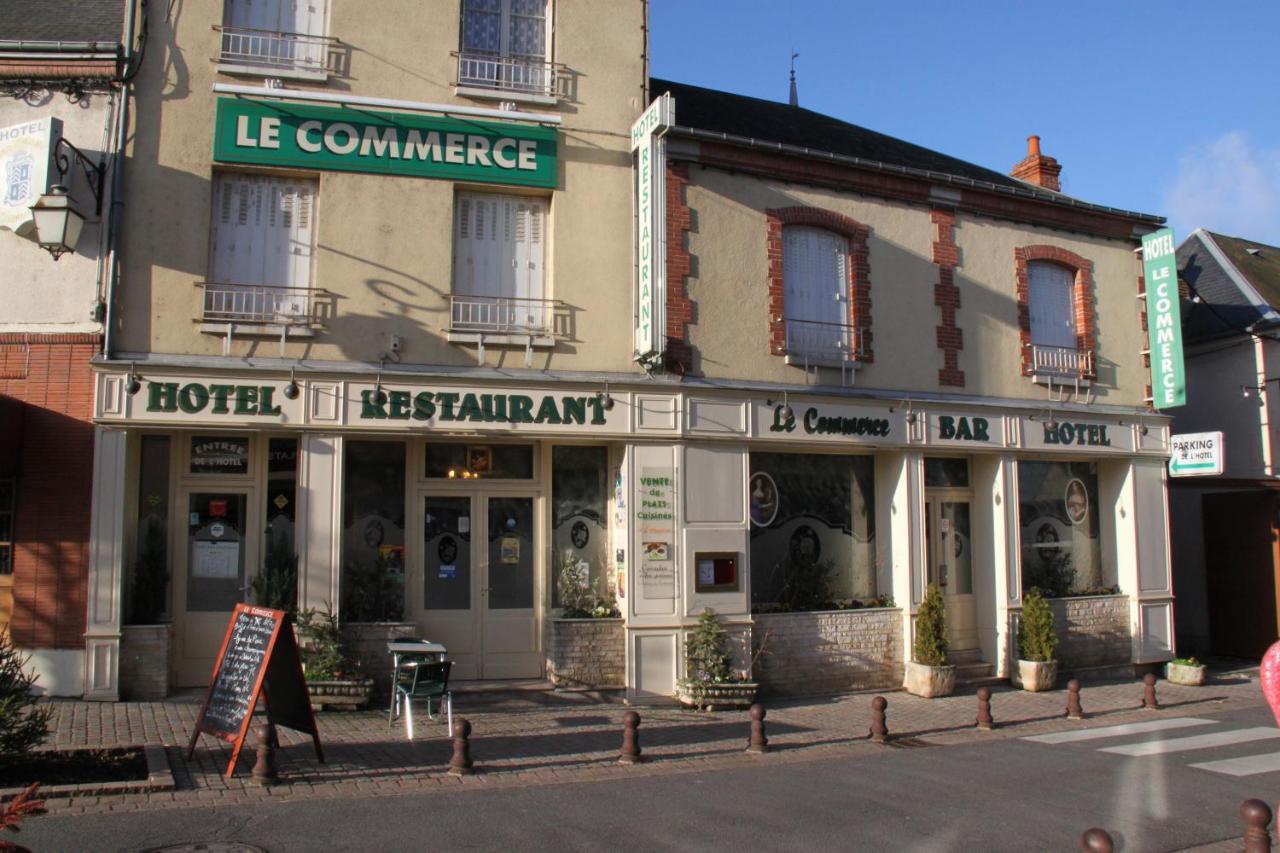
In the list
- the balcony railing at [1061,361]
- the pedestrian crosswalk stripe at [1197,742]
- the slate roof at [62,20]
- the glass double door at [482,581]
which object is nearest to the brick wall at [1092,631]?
the balcony railing at [1061,361]

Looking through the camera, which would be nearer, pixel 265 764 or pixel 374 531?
pixel 265 764

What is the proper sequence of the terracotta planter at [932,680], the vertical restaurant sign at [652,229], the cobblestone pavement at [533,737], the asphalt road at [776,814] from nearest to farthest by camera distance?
the asphalt road at [776,814]
the cobblestone pavement at [533,737]
the vertical restaurant sign at [652,229]
the terracotta planter at [932,680]

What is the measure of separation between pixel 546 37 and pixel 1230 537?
41.1 ft

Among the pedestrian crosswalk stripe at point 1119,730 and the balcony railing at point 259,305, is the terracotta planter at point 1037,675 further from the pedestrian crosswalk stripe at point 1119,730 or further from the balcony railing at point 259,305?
the balcony railing at point 259,305

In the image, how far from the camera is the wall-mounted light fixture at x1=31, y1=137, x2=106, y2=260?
9945 millimetres

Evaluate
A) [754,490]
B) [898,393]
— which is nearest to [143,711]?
[754,490]

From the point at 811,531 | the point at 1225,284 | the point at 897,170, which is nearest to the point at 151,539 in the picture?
the point at 811,531

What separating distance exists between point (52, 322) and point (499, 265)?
15.1 feet

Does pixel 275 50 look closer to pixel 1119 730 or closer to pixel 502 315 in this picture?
pixel 502 315

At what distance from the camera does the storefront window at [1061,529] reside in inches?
570

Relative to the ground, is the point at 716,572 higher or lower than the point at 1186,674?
higher

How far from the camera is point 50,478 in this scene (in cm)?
1030

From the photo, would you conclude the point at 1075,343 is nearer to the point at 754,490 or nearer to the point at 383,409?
the point at 754,490

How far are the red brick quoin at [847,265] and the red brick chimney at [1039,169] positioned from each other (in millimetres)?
5429
